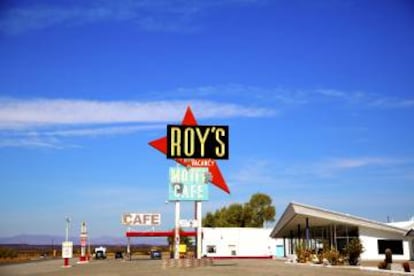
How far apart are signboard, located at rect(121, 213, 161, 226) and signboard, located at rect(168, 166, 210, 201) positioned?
33.0 m

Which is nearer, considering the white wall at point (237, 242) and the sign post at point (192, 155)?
the sign post at point (192, 155)

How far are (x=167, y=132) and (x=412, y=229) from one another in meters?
23.8

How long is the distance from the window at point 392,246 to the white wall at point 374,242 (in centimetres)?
28

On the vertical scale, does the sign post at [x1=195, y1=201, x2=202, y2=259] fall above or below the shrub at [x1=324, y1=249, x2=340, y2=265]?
above

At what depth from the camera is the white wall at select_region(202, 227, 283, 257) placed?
72.0m

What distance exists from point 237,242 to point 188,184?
3416 cm

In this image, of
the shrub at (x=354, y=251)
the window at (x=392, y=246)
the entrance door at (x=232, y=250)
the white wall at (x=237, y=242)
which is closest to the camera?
the shrub at (x=354, y=251)

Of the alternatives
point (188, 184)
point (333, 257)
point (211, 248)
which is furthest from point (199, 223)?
point (211, 248)

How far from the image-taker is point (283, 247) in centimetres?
7662

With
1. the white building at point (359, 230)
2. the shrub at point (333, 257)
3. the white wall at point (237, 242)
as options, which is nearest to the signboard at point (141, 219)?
the white wall at point (237, 242)

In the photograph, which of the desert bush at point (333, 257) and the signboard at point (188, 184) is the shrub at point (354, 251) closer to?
the desert bush at point (333, 257)

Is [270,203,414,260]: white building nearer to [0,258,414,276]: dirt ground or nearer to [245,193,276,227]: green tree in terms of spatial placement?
[0,258,414,276]: dirt ground

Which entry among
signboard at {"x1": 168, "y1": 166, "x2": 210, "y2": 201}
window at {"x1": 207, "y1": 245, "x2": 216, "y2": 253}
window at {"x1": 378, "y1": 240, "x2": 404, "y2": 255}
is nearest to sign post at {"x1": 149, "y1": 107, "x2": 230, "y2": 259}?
signboard at {"x1": 168, "y1": 166, "x2": 210, "y2": 201}

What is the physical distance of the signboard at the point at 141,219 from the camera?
71812mm
